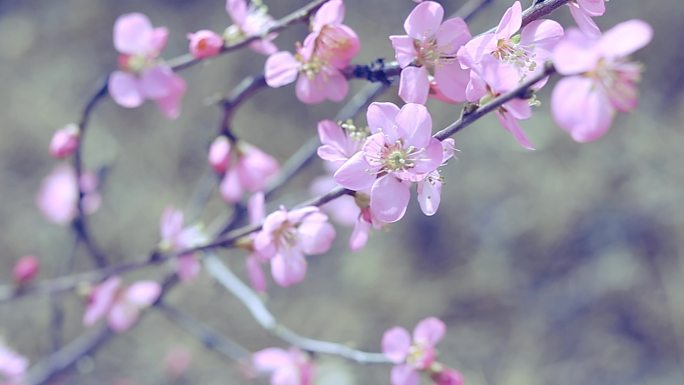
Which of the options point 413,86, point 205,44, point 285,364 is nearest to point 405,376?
point 285,364

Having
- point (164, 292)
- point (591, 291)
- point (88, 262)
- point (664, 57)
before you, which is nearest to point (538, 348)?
point (591, 291)

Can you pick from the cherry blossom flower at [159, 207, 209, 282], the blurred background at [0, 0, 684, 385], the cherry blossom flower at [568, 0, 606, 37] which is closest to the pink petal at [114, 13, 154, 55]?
the cherry blossom flower at [159, 207, 209, 282]

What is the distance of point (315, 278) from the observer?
8.19ft

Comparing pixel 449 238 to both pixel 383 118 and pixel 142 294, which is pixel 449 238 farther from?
pixel 383 118

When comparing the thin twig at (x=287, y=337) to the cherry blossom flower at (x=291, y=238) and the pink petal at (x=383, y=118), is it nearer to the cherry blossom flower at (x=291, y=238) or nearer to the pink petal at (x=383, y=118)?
the cherry blossom flower at (x=291, y=238)

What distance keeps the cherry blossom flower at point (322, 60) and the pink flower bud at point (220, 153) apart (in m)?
0.30

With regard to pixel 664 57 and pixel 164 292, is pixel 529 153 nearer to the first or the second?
pixel 664 57

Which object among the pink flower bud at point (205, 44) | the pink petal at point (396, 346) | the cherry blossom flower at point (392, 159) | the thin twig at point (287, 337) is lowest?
the thin twig at point (287, 337)

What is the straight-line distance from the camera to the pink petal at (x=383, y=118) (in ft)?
2.74

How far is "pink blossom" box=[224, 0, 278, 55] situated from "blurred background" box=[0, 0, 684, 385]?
124 cm

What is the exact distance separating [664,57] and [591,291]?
997 mm

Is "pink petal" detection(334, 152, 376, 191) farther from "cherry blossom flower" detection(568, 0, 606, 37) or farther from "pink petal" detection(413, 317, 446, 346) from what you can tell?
"pink petal" detection(413, 317, 446, 346)

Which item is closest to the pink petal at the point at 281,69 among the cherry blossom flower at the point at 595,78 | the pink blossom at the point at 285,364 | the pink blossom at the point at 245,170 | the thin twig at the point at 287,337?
the pink blossom at the point at 245,170

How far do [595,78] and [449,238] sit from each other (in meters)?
1.85
